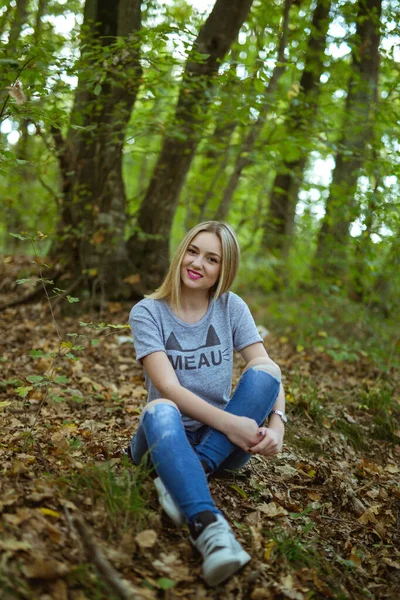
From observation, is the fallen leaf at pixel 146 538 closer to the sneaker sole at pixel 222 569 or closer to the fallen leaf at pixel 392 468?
the sneaker sole at pixel 222 569

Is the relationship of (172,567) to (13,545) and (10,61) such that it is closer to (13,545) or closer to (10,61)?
(13,545)

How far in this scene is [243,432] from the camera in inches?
107

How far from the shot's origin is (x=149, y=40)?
4.32 meters

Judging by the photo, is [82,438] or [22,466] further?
[82,438]

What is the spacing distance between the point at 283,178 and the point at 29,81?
8.03 meters

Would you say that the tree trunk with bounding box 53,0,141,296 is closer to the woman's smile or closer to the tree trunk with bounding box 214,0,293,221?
the tree trunk with bounding box 214,0,293,221

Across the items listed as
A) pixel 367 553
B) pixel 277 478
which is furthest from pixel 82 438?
pixel 367 553

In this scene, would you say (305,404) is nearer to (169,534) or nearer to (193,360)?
(193,360)

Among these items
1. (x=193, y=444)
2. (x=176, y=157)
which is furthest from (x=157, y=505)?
(x=176, y=157)

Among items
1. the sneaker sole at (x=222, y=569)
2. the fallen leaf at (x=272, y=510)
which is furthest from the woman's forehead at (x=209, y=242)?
the sneaker sole at (x=222, y=569)

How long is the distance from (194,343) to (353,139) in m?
4.60

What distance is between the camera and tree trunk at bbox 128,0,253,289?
5762mm

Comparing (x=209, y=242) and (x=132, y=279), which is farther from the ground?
(x=209, y=242)

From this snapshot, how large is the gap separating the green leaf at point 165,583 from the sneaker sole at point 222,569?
15 cm
